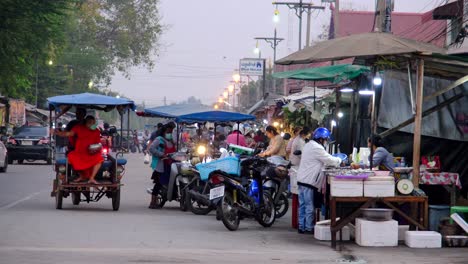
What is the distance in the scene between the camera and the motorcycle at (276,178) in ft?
56.0

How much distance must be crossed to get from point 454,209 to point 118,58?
237 ft

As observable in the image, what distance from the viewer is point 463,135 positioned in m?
17.5

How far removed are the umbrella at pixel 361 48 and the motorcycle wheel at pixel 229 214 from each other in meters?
2.53

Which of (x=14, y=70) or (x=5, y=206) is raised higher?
(x=14, y=70)

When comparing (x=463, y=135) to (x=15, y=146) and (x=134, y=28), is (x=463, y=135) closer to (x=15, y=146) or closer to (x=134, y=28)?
(x=15, y=146)

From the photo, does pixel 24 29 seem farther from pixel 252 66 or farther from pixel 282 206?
pixel 252 66

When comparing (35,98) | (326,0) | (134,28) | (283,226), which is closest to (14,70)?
(283,226)

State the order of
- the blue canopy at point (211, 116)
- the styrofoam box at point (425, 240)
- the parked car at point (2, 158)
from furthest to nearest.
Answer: the parked car at point (2, 158)
the blue canopy at point (211, 116)
the styrofoam box at point (425, 240)

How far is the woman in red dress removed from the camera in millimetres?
18609

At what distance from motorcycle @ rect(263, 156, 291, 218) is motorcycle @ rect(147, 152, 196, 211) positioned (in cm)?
241

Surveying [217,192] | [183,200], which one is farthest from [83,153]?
[217,192]

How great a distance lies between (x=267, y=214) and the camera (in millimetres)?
16531

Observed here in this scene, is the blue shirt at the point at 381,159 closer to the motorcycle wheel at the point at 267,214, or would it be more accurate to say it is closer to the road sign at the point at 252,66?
the motorcycle wheel at the point at 267,214

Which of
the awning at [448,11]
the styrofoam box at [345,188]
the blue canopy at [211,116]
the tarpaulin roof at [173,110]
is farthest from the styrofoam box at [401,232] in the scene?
the awning at [448,11]
